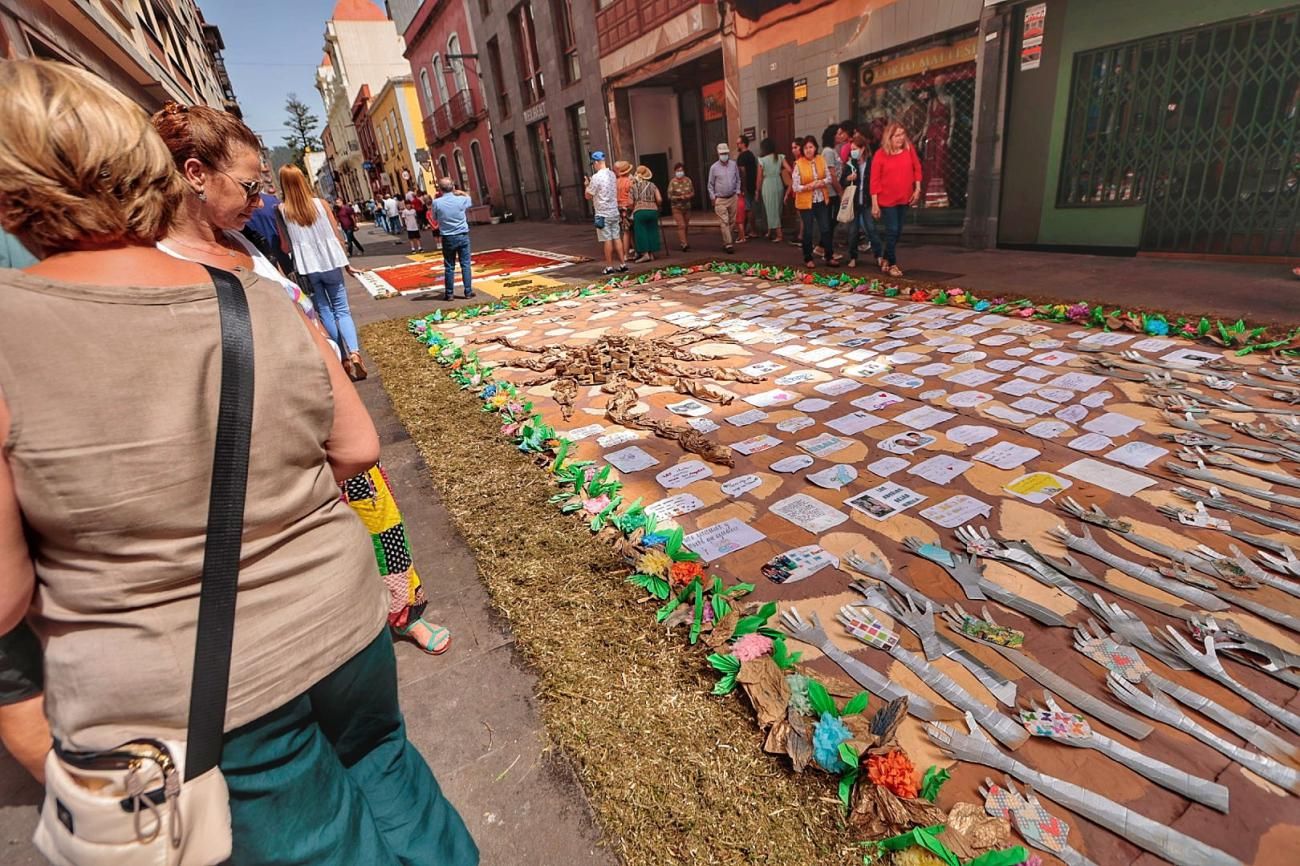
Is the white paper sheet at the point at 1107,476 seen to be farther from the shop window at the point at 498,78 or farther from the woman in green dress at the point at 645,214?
the shop window at the point at 498,78

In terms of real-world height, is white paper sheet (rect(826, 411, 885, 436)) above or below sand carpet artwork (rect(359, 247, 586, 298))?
below

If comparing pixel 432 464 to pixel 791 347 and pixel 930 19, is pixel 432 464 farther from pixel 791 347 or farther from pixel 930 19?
pixel 930 19

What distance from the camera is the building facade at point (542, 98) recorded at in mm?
18406

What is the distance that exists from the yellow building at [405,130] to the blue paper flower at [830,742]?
1458 inches

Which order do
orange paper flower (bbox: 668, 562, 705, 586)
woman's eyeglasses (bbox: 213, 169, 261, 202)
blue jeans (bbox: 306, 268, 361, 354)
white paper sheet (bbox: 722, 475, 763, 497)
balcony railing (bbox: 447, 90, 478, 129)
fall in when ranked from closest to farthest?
woman's eyeglasses (bbox: 213, 169, 261, 202)
orange paper flower (bbox: 668, 562, 705, 586)
white paper sheet (bbox: 722, 475, 763, 497)
blue jeans (bbox: 306, 268, 361, 354)
balcony railing (bbox: 447, 90, 478, 129)

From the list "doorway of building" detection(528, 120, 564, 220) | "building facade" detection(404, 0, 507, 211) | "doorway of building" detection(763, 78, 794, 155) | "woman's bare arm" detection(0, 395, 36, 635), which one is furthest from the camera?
"building facade" detection(404, 0, 507, 211)

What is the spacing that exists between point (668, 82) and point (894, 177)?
12.1 m

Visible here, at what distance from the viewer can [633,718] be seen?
206 cm

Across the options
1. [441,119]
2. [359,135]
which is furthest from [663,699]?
[359,135]

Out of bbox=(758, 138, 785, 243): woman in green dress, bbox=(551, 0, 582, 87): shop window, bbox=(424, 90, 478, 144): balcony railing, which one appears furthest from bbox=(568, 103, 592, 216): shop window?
bbox=(424, 90, 478, 144): balcony railing

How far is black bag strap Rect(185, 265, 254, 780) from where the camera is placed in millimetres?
929

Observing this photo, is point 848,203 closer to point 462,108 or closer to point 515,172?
point 515,172

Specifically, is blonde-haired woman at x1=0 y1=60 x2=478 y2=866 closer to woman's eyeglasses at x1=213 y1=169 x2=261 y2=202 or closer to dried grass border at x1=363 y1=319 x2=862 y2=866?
dried grass border at x1=363 y1=319 x2=862 y2=866

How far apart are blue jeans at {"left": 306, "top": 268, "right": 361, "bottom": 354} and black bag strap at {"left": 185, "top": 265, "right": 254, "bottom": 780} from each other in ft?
16.0
